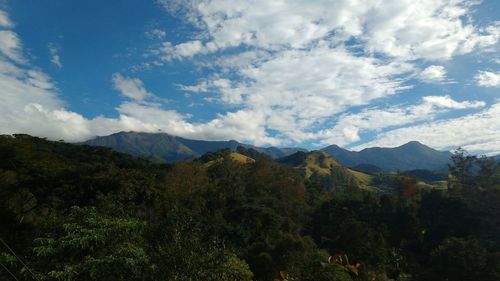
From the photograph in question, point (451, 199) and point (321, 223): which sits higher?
point (451, 199)

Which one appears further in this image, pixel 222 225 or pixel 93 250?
pixel 222 225

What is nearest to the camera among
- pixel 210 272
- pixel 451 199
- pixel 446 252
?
pixel 210 272

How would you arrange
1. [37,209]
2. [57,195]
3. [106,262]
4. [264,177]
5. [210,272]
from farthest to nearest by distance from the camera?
[264,177]
[57,195]
[37,209]
[106,262]
[210,272]

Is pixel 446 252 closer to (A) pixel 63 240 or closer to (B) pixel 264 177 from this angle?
(A) pixel 63 240

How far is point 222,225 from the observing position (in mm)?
55625

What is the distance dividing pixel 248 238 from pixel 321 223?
1769 cm

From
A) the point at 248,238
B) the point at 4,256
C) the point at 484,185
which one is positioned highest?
the point at 484,185

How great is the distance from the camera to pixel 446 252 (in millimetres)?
39375

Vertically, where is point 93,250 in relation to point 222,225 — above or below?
above

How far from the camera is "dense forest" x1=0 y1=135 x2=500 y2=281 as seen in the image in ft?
67.8

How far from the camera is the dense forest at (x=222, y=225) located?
20672 millimetres

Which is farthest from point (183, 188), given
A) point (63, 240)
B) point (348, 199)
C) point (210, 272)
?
point (210, 272)

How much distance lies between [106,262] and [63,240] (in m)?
3.47

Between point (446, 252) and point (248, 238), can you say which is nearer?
point (446, 252)
